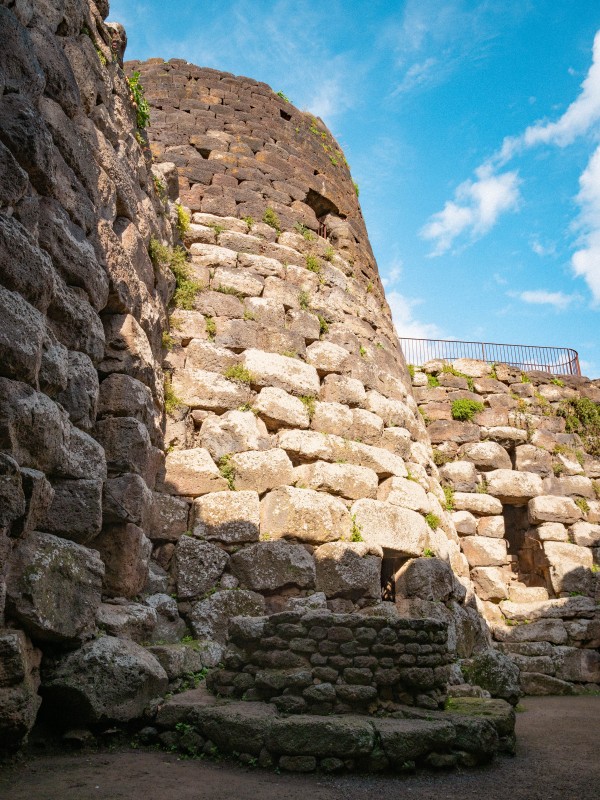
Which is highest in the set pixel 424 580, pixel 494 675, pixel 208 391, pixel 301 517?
pixel 208 391

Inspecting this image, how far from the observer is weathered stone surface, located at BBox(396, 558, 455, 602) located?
6422mm

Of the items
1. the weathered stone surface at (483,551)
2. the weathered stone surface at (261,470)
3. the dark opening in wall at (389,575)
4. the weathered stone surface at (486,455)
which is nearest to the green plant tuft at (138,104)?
the weathered stone surface at (261,470)

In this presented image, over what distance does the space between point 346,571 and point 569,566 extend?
5381mm

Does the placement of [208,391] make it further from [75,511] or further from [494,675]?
[494,675]

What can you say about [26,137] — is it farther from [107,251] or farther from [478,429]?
[478,429]

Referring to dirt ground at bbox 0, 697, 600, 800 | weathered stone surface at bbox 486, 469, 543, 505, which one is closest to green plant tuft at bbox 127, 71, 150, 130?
dirt ground at bbox 0, 697, 600, 800

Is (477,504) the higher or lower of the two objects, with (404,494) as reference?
higher

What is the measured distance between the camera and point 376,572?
601 cm

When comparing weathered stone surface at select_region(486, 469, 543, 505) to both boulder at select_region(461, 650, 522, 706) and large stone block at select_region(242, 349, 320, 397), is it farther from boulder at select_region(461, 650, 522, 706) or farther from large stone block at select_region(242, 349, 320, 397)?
boulder at select_region(461, 650, 522, 706)

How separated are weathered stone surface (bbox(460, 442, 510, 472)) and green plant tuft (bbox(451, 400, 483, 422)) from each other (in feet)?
1.68

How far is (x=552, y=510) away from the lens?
10.4m

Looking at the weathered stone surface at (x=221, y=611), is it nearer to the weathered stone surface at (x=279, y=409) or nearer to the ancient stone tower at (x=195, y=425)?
the ancient stone tower at (x=195, y=425)

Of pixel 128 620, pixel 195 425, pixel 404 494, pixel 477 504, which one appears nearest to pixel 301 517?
pixel 195 425

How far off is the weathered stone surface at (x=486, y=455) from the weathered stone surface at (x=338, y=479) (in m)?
4.49
